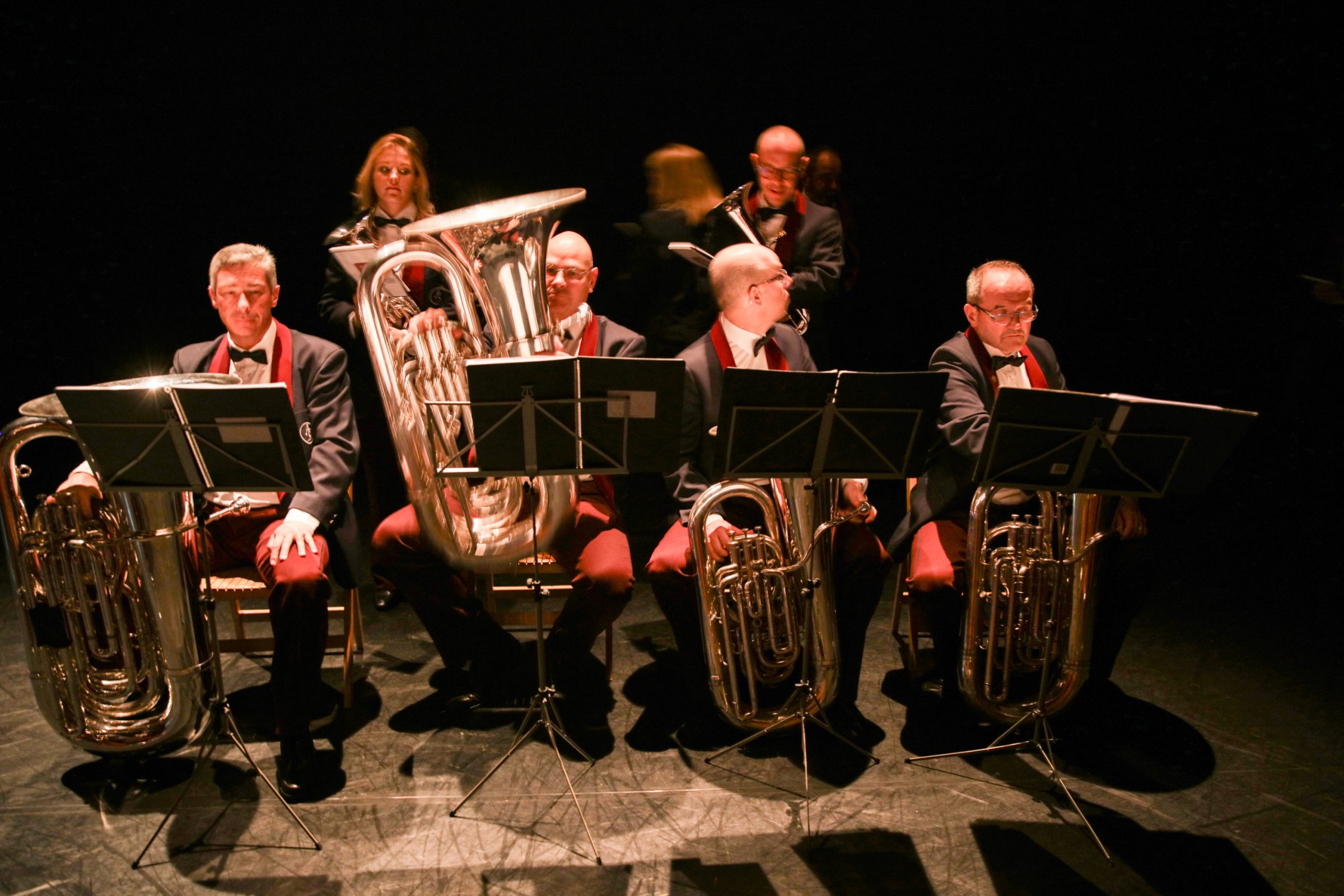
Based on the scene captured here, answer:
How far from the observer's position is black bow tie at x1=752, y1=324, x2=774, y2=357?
297 centimetres

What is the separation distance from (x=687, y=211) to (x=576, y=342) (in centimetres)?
119

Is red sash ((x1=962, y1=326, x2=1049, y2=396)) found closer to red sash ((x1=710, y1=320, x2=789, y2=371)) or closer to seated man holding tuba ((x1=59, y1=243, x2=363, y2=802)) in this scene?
red sash ((x1=710, y1=320, x2=789, y2=371))

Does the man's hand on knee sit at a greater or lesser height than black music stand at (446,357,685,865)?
lesser

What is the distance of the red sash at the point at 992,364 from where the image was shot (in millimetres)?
3025

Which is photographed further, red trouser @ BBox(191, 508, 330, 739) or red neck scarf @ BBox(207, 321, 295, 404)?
red neck scarf @ BBox(207, 321, 295, 404)

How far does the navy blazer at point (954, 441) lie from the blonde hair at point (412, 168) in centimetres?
213

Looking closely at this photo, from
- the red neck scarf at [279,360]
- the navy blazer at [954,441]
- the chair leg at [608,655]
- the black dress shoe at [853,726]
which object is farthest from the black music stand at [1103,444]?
the red neck scarf at [279,360]

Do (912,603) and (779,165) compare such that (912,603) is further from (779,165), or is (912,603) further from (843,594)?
(779,165)

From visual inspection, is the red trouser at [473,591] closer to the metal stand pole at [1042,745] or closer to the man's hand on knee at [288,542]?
the man's hand on knee at [288,542]

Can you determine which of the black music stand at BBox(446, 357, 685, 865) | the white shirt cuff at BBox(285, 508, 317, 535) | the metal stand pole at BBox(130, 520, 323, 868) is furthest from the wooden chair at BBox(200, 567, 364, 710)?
the black music stand at BBox(446, 357, 685, 865)

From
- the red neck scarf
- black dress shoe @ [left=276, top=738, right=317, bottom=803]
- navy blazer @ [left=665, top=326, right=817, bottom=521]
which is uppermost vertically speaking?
the red neck scarf

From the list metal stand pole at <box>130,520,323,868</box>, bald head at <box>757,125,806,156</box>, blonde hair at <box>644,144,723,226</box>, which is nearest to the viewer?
metal stand pole at <box>130,520,323,868</box>

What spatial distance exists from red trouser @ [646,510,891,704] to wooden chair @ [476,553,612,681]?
0.32 m

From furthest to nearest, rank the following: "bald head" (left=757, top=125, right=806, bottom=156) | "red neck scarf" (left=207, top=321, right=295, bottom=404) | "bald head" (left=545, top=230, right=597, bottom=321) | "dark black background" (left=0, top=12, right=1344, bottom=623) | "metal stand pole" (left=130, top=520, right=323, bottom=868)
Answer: "dark black background" (left=0, top=12, right=1344, bottom=623) < "bald head" (left=757, top=125, right=806, bottom=156) < "bald head" (left=545, top=230, right=597, bottom=321) < "red neck scarf" (left=207, top=321, right=295, bottom=404) < "metal stand pole" (left=130, top=520, right=323, bottom=868)
